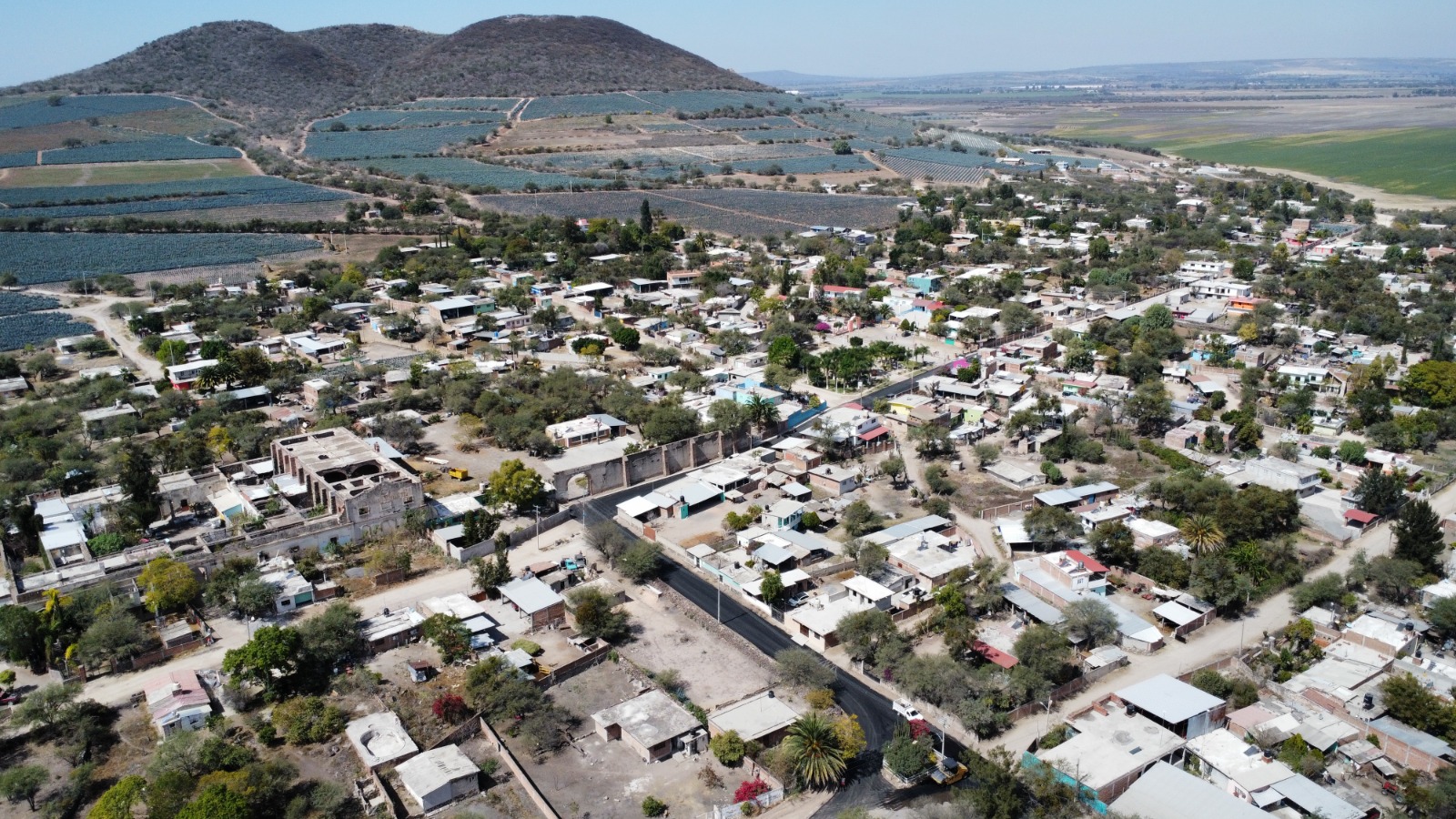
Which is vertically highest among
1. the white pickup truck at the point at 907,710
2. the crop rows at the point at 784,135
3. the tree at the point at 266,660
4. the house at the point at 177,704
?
the crop rows at the point at 784,135

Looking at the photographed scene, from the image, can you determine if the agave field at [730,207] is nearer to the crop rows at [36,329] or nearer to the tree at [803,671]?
the crop rows at [36,329]

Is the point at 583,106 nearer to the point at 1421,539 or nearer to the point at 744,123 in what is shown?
the point at 744,123

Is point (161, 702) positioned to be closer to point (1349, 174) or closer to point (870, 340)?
point (870, 340)

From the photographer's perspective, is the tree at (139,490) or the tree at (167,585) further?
the tree at (139,490)

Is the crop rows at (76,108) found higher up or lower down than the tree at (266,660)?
higher up

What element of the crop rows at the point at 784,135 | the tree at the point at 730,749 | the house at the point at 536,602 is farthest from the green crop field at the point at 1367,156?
the tree at the point at 730,749

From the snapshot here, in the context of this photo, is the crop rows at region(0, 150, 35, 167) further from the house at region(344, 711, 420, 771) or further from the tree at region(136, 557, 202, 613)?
the house at region(344, 711, 420, 771)
